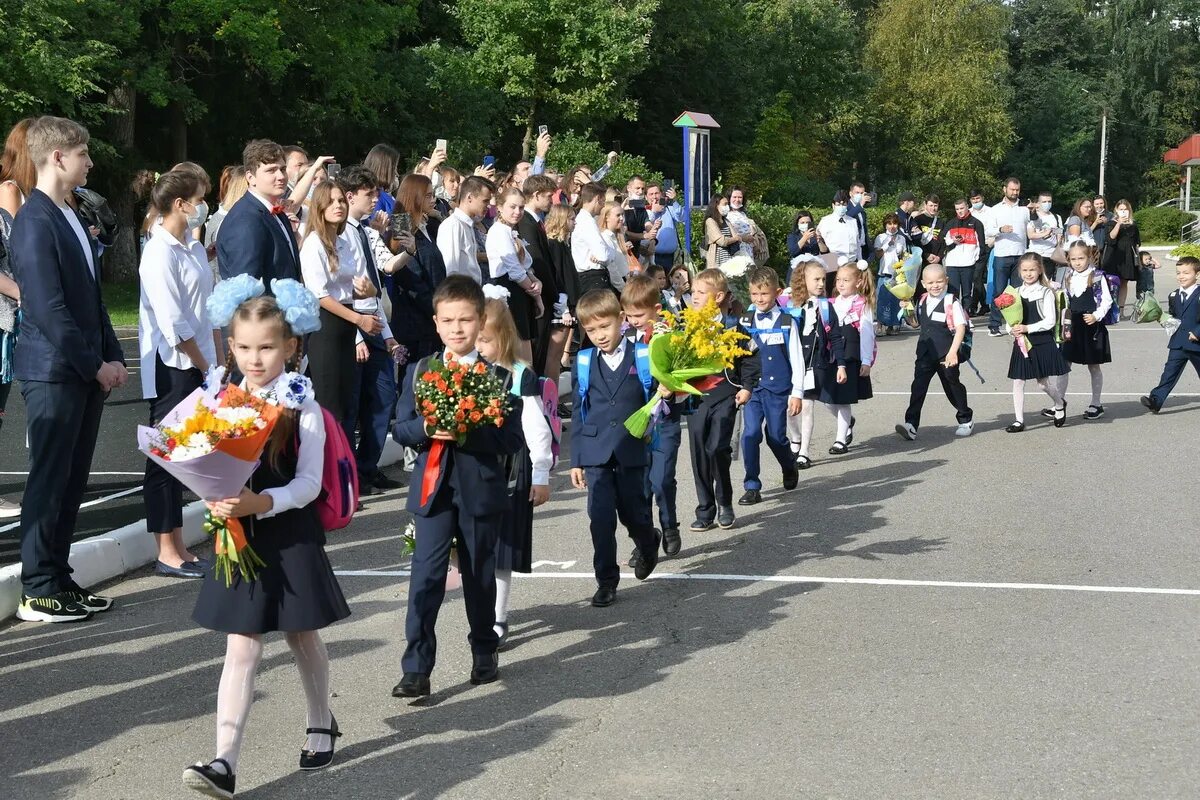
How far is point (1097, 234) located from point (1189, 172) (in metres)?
62.2

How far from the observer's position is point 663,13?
156 feet

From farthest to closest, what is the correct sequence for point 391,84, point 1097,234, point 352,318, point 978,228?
point 391,84
point 1097,234
point 978,228
point 352,318

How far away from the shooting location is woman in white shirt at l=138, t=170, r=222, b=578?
7578 millimetres

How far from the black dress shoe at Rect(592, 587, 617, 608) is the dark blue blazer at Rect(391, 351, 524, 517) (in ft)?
4.77

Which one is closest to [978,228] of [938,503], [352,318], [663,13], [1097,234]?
[1097,234]

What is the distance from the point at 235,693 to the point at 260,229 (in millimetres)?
4080

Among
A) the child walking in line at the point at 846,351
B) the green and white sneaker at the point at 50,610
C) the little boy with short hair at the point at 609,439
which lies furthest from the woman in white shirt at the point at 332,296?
the child walking in line at the point at 846,351

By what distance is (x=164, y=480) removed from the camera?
7.62m

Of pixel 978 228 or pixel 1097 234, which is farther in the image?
pixel 1097 234

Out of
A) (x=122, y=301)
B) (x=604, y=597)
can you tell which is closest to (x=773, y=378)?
(x=604, y=597)

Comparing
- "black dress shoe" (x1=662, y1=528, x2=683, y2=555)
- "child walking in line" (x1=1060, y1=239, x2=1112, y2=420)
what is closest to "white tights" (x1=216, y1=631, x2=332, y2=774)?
"black dress shoe" (x1=662, y1=528, x2=683, y2=555)

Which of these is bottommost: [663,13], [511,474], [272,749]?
[272,749]

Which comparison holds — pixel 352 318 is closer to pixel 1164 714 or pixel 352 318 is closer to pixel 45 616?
pixel 45 616

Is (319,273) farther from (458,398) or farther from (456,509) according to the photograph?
(458,398)
